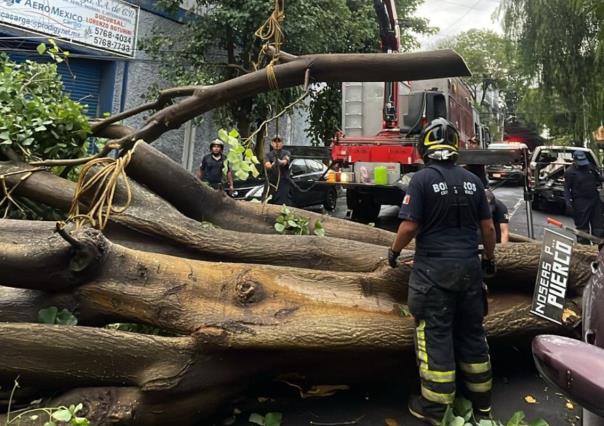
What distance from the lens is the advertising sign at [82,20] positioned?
31.9 feet

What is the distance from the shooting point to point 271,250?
12.4 ft

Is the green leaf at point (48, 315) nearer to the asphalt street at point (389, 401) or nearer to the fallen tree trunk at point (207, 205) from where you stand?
the asphalt street at point (389, 401)

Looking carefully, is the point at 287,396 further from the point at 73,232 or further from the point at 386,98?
the point at 386,98

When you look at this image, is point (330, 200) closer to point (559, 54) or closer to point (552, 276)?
point (552, 276)

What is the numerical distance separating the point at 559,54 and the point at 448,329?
1675cm

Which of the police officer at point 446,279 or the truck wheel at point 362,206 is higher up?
the truck wheel at point 362,206

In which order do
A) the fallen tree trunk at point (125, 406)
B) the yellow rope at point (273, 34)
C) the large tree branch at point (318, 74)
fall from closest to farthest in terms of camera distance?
the fallen tree trunk at point (125, 406)
the large tree branch at point (318, 74)
the yellow rope at point (273, 34)

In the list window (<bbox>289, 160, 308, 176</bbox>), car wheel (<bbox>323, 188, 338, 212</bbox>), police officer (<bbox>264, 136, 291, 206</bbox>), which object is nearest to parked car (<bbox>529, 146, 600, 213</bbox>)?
car wheel (<bbox>323, 188, 338, 212</bbox>)

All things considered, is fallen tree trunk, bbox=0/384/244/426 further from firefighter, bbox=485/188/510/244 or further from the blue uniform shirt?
firefighter, bbox=485/188/510/244

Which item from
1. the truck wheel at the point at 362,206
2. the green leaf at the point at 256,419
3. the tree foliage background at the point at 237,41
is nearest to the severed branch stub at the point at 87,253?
the green leaf at the point at 256,419

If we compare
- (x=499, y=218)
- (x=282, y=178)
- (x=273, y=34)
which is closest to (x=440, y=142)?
(x=273, y=34)

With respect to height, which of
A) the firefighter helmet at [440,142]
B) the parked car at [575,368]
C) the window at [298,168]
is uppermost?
the window at [298,168]

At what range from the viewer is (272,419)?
9.62ft

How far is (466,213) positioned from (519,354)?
4.99 ft
